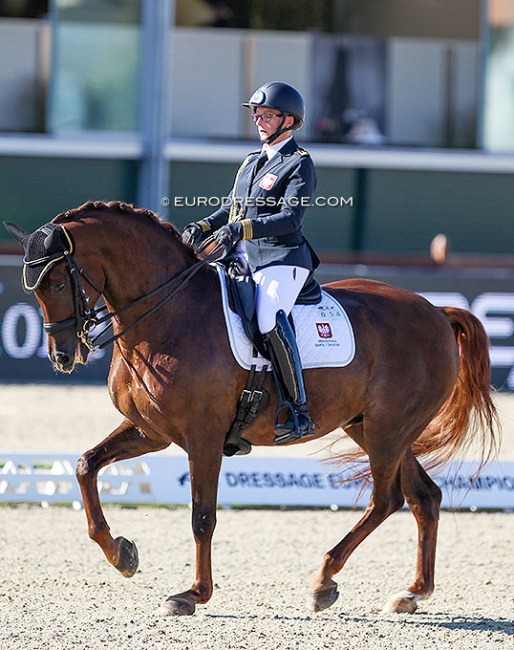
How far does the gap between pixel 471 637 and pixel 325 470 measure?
97.8 inches

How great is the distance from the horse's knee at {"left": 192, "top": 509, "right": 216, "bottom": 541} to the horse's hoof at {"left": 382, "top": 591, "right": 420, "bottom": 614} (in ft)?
3.04

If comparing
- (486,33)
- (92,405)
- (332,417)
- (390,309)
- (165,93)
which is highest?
(486,33)

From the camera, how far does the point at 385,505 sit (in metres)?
5.45

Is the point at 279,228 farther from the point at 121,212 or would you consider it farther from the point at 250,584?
the point at 250,584

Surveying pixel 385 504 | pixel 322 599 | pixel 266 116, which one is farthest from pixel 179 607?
pixel 266 116

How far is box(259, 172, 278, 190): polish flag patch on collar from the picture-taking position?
5.08m

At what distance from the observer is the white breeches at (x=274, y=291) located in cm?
507

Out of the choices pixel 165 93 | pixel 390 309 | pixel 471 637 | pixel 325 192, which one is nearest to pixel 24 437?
pixel 390 309

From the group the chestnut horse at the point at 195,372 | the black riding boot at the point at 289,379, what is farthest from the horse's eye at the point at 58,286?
the black riding boot at the point at 289,379

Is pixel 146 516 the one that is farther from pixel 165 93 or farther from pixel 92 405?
pixel 165 93

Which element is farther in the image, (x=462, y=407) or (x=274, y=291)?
(x=462, y=407)

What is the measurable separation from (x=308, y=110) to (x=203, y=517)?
40.3ft

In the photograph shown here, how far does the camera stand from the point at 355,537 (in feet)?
17.4

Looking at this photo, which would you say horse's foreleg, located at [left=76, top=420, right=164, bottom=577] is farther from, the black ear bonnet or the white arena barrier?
the white arena barrier
